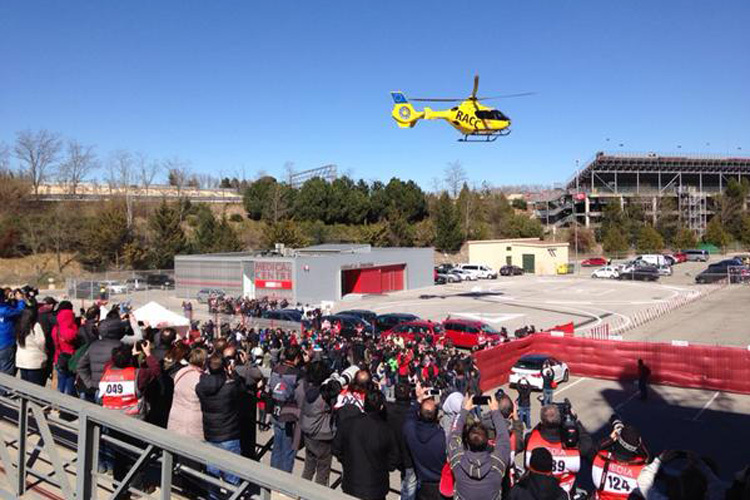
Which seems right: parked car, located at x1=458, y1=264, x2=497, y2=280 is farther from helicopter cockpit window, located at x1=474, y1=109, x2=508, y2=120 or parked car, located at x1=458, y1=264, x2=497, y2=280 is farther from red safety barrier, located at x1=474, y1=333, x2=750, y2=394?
red safety barrier, located at x1=474, y1=333, x2=750, y2=394

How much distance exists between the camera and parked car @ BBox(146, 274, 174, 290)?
48875 millimetres

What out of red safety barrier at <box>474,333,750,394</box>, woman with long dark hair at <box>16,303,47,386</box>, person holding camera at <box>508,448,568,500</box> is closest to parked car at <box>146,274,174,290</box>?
red safety barrier at <box>474,333,750,394</box>

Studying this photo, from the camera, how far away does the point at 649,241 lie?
2891 inches

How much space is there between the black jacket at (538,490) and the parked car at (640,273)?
49.5 meters

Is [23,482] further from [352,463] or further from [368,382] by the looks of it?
[368,382]

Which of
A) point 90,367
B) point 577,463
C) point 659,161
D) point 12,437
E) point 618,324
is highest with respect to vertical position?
point 659,161

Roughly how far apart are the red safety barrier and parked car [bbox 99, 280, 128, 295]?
33.1 metres

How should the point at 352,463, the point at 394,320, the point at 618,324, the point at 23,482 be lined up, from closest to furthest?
the point at 23,482 < the point at 352,463 < the point at 394,320 < the point at 618,324

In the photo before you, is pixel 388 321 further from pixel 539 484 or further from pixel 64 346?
pixel 539 484

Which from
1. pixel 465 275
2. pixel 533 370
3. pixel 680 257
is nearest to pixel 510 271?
pixel 465 275

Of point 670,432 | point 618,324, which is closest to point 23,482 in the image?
point 670,432

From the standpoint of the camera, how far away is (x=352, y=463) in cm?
511

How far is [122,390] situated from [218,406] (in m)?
1.06

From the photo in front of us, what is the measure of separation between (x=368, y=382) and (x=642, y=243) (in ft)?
248
